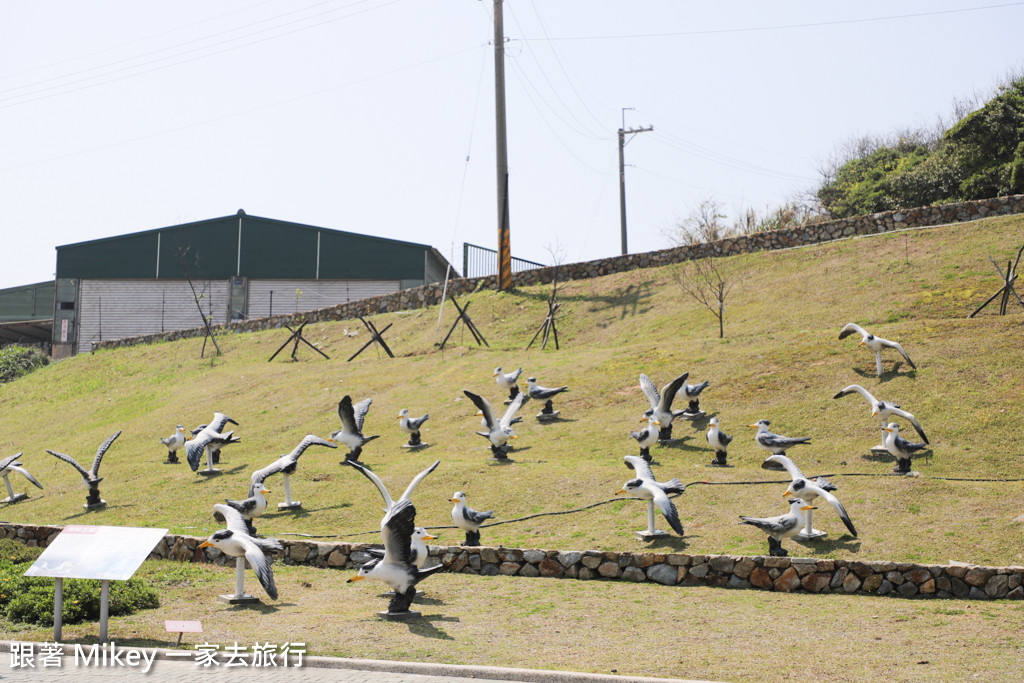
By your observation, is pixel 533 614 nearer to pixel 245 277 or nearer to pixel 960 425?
pixel 960 425

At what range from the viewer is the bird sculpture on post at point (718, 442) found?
15.0 m

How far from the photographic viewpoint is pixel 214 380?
30453 mm

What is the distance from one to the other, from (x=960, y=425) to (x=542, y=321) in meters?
17.4

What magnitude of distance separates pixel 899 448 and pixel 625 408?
6915 mm

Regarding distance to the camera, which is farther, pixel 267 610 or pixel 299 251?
pixel 299 251

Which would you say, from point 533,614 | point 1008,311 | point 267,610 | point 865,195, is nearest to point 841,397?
point 1008,311

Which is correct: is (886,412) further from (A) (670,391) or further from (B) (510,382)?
(B) (510,382)

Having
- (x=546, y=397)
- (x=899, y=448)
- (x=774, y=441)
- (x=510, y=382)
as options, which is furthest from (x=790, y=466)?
(x=510, y=382)

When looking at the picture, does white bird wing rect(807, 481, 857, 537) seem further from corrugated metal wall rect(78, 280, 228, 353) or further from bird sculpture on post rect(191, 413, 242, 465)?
corrugated metal wall rect(78, 280, 228, 353)

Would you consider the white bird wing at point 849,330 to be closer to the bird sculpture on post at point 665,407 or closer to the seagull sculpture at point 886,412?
the seagull sculpture at point 886,412

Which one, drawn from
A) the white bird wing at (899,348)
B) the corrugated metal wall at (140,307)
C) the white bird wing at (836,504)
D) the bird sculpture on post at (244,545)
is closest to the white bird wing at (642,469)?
the white bird wing at (836,504)

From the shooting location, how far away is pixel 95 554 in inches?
330

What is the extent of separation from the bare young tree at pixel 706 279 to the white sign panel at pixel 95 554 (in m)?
21.0

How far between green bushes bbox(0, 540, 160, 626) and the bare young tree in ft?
65.8
